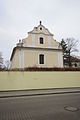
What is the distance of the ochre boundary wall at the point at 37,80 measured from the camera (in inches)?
546

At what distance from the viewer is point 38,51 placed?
22766 millimetres

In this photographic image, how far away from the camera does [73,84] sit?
664 inches

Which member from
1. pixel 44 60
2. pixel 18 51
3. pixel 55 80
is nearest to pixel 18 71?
pixel 55 80

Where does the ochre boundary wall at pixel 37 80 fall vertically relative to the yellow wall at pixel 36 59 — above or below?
below

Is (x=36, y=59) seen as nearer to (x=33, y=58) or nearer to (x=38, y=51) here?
(x=33, y=58)

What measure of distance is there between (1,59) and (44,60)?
62.4ft

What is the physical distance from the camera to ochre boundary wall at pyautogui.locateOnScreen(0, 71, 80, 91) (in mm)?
13859

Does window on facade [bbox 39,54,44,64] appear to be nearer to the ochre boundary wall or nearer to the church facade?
the church facade

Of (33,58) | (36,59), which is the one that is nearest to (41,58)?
(36,59)

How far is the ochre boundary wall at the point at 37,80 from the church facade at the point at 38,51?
6622 mm

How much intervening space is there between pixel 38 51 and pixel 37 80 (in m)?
8.88

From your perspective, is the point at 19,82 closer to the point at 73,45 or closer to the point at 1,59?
the point at 1,59

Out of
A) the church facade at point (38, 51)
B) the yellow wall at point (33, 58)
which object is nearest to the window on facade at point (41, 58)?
the church facade at point (38, 51)

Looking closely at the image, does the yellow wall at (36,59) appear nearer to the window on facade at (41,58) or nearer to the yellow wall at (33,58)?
the yellow wall at (33,58)
